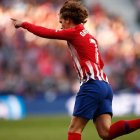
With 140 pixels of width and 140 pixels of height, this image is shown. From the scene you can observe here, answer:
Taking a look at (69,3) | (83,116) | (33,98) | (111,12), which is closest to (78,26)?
(69,3)

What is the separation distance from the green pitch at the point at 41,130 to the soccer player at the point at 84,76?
13.5ft

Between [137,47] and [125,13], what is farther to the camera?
[125,13]

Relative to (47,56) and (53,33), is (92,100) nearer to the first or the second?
(53,33)

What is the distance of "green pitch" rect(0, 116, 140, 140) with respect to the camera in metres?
12.1

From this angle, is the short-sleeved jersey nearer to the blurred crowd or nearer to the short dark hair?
the short dark hair

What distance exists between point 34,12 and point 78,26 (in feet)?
36.8

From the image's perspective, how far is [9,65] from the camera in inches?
724

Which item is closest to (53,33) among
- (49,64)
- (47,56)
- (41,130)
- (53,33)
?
(53,33)

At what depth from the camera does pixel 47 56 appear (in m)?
18.6

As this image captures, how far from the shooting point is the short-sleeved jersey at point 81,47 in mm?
7477

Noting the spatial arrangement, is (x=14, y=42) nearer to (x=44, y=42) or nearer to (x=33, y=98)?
(x=44, y=42)

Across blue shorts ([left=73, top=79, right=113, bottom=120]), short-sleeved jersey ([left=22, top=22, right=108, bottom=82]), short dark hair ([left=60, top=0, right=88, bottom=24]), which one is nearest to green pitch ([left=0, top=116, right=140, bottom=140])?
blue shorts ([left=73, top=79, right=113, bottom=120])

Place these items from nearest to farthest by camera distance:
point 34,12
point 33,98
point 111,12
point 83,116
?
point 83,116 < point 33,98 < point 34,12 < point 111,12

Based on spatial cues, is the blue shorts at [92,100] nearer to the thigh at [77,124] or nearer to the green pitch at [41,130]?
the thigh at [77,124]
